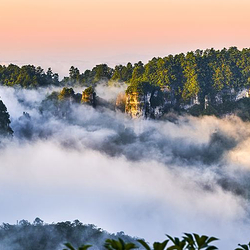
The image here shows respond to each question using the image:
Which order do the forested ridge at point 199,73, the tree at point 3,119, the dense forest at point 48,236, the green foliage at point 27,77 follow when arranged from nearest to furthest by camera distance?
the dense forest at point 48,236 < the tree at point 3,119 < the forested ridge at point 199,73 < the green foliage at point 27,77

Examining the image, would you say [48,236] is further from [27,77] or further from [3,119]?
[27,77]

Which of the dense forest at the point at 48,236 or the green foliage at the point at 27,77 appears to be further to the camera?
the green foliage at the point at 27,77

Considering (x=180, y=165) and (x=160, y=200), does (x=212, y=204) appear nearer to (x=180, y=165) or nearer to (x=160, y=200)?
(x=160, y=200)

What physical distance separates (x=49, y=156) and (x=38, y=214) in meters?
31.6

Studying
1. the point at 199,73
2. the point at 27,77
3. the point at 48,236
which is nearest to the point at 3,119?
the point at 48,236

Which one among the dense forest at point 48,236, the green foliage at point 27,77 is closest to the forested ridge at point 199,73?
the green foliage at point 27,77

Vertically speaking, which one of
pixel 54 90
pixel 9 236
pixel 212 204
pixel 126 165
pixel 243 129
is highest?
pixel 54 90

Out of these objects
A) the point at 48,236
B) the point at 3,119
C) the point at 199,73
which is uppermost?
the point at 199,73

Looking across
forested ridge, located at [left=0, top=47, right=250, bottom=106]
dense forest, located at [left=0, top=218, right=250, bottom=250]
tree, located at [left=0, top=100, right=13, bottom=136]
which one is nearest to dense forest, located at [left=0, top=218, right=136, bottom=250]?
dense forest, located at [left=0, top=218, right=250, bottom=250]

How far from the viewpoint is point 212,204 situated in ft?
193

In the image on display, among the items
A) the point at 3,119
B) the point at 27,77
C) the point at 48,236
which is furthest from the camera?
the point at 27,77

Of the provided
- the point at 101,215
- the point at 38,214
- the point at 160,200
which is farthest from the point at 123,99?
the point at 38,214

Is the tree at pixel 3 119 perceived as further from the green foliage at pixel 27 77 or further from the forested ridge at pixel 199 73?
the green foliage at pixel 27 77

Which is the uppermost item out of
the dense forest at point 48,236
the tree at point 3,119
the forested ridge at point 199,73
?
the forested ridge at point 199,73
